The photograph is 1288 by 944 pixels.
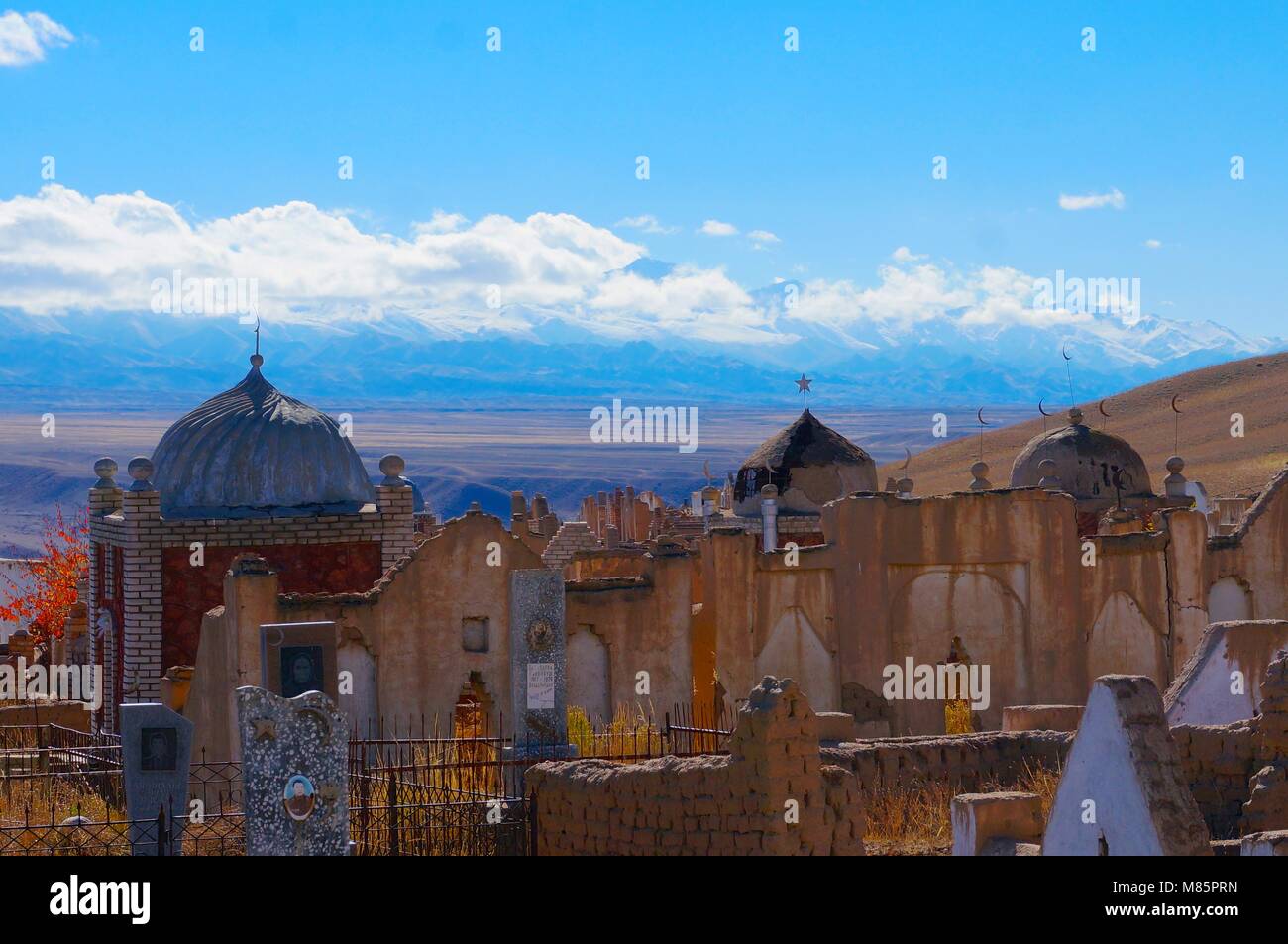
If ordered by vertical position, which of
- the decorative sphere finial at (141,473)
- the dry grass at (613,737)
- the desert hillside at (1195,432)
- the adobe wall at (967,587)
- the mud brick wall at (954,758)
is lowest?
the mud brick wall at (954,758)

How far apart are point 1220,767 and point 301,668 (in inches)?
308

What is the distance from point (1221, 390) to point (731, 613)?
103129 mm

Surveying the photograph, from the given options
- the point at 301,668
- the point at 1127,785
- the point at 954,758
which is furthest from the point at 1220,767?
the point at 301,668

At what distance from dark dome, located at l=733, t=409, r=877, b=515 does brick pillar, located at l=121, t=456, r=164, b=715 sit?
1498 centimetres

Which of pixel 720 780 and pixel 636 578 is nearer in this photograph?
pixel 720 780

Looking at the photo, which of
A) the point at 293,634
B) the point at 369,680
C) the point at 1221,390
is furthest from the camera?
the point at 1221,390

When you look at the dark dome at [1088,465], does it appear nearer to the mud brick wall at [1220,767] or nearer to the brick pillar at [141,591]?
the brick pillar at [141,591]

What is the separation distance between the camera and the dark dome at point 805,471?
37625 mm

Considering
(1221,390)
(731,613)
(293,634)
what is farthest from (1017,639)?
(1221,390)

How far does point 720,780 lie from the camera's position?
13703 millimetres

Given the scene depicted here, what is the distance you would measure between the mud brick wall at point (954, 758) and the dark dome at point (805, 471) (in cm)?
1959

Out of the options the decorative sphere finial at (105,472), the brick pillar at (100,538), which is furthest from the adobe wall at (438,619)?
the decorative sphere finial at (105,472)

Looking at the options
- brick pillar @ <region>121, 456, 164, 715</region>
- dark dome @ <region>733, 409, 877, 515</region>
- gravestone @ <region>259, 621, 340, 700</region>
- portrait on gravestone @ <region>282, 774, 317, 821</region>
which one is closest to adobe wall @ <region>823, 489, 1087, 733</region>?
gravestone @ <region>259, 621, 340, 700</region>

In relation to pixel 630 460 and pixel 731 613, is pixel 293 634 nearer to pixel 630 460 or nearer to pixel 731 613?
pixel 731 613
